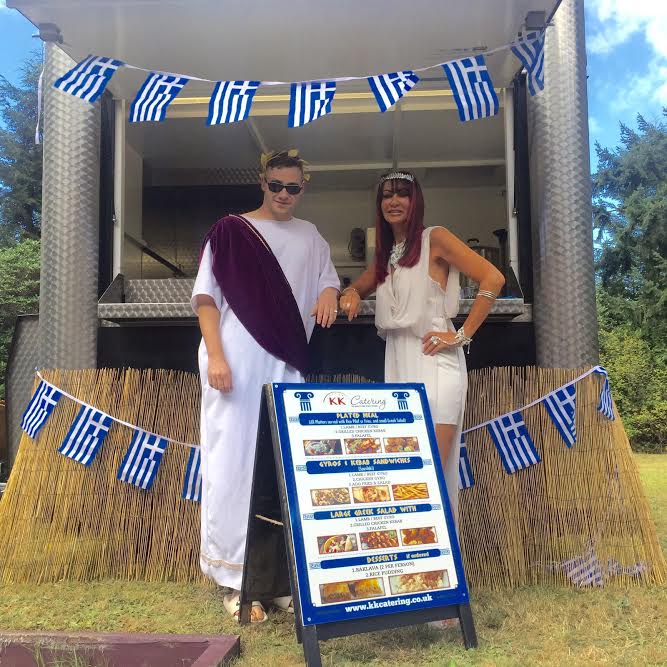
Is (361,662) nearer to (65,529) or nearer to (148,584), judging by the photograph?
(148,584)

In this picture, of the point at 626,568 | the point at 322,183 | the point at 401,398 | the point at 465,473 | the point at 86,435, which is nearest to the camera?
the point at 401,398

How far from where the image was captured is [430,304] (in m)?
2.84

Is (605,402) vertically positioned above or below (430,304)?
below

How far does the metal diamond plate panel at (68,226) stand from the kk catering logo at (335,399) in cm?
194

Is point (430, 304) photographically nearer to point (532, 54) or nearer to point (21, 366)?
point (532, 54)

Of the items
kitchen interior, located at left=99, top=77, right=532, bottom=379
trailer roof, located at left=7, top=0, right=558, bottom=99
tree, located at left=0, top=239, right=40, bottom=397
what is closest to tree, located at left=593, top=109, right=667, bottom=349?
kitchen interior, located at left=99, top=77, right=532, bottom=379

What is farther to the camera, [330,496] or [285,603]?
[285,603]

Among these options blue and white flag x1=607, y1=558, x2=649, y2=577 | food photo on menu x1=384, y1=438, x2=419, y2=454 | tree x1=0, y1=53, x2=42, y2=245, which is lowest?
blue and white flag x1=607, y1=558, x2=649, y2=577

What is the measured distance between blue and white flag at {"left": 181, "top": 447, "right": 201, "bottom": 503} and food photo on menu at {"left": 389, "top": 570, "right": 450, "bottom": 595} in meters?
1.51

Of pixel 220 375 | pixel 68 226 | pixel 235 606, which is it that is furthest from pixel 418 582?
pixel 68 226

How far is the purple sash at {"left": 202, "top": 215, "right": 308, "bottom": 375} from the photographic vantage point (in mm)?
2842

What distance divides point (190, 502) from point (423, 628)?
4.76ft

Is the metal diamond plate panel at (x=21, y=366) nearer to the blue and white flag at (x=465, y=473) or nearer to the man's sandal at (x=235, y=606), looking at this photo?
the man's sandal at (x=235, y=606)

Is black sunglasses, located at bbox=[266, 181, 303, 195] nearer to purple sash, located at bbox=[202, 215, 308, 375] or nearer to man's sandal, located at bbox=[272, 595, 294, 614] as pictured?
purple sash, located at bbox=[202, 215, 308, 375]
